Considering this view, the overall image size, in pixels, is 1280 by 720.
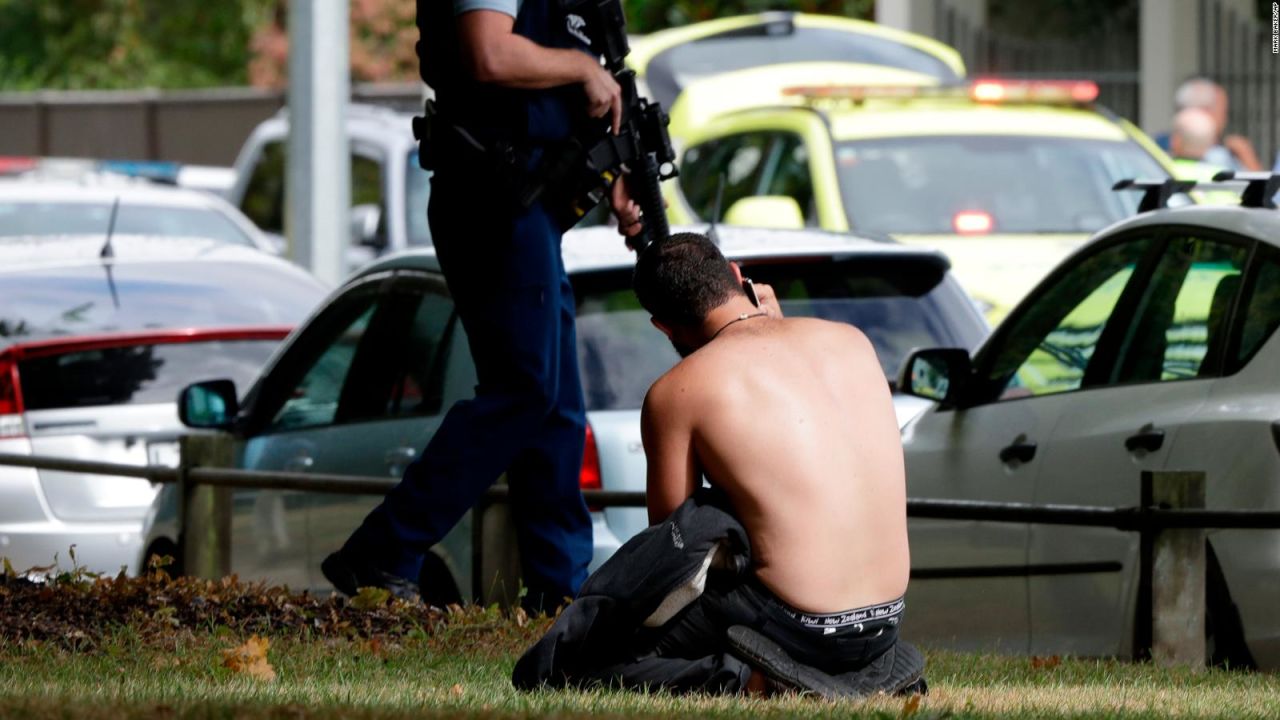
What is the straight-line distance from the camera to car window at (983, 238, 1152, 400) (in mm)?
7102

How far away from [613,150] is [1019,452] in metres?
1.59

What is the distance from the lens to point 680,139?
13.1 metres

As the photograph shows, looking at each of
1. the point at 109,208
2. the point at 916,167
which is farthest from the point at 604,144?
the point at 109,208

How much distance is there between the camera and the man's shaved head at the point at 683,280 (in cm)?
508

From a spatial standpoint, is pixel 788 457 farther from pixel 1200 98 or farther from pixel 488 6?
pixel 1200 98

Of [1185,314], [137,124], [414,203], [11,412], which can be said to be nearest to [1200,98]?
[414,203]

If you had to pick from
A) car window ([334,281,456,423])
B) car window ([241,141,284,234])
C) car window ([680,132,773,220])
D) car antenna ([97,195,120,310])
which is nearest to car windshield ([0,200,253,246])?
car antenna ([97,195,120,310])

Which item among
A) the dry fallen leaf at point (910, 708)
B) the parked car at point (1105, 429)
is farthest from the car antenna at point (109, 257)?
the dry fallen leaf at point (910, 708)

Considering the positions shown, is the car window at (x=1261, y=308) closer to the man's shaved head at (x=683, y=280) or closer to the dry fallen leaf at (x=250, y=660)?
the man's shaved head at (x=683, y=280)

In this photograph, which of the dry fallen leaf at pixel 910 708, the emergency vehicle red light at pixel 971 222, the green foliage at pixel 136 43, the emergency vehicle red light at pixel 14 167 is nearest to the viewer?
the dry fallen leaf at pixel 910 708

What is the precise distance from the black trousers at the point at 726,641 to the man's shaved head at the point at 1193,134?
391 inches

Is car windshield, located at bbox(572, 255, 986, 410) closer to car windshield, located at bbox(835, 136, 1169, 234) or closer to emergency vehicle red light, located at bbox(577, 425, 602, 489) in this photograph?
emergency vehicle red light, located at bbox(577, 425, 602, 489)

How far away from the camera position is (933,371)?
23.6 ft

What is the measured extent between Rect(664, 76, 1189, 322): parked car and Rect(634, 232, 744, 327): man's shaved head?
4.79m
